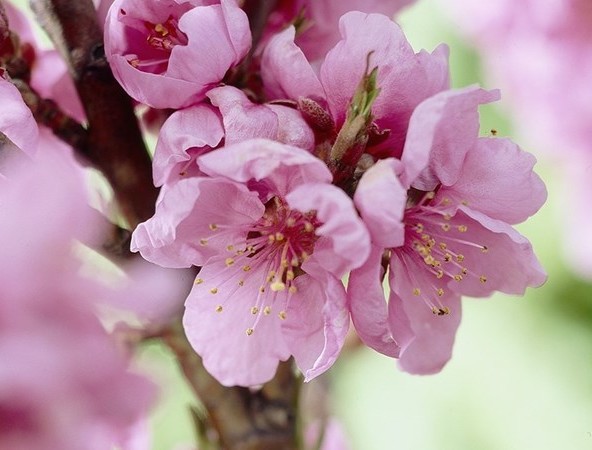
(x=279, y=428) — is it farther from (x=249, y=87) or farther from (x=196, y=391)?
(x=249, y=87)

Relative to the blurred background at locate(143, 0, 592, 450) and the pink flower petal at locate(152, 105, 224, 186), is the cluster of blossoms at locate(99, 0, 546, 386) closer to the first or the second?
the pink flower petal at locate(152, 105, 224, 186)

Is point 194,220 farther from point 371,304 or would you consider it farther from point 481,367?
point 481,367

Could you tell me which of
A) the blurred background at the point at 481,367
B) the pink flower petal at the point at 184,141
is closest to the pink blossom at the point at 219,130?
the pink flower petal at the point at 184,141

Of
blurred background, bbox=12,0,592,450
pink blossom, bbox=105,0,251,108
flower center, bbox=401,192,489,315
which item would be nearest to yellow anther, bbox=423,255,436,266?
flower center, bbox=401,192,489,315

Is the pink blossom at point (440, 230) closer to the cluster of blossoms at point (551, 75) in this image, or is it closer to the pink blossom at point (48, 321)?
the pink blossom at point (48, 321)

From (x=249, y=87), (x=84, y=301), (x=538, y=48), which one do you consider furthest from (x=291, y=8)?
(x=538, y=48)

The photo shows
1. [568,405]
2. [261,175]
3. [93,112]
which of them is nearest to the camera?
[261,175]

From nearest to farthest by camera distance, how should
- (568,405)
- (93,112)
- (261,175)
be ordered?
(261,175), (93,112), (568,405)
